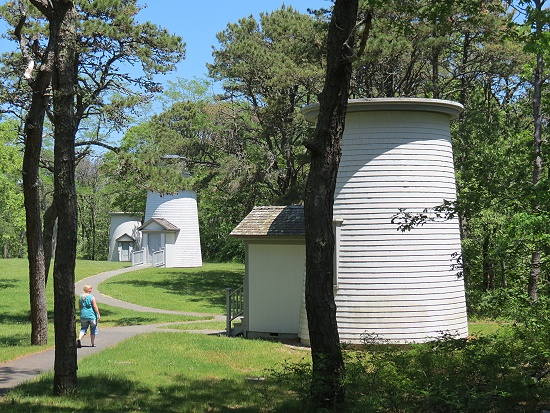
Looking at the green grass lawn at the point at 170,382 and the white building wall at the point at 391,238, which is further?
the white building wall at the point at 391,238

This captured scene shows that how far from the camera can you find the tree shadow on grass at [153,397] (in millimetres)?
8719

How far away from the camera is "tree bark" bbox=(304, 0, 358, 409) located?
834 cm

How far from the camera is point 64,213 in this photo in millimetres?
9117

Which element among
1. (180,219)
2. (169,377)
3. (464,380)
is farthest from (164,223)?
(464,380)

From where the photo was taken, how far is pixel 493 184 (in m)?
9.70

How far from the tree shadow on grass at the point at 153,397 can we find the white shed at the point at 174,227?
3643cm

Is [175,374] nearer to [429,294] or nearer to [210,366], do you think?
[210,366]

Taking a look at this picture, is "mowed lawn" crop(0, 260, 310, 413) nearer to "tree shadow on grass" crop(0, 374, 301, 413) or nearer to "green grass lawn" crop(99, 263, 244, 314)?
"tree shadow on grass" crop(0, 374, 301, 413)

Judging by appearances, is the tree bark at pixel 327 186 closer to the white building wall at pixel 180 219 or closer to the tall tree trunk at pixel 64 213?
the tall tree trunk at pixel 64 213

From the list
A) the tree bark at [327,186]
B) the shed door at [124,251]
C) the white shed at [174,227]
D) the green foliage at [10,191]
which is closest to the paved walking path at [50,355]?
the tree bark at [327,186]

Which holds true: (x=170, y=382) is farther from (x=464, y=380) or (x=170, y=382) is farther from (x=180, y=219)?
(x=180, y=219)

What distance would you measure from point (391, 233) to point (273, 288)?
4098 mm

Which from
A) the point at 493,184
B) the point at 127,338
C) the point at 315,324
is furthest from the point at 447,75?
the point at 315,324

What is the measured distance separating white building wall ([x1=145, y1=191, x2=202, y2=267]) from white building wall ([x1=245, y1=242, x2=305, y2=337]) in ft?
96.4
